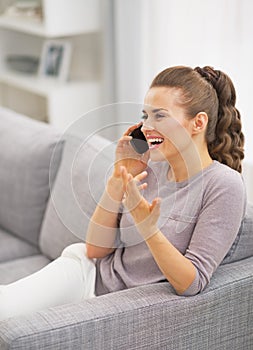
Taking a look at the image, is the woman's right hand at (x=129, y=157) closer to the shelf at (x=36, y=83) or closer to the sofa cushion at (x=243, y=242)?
the sofa cushion at (x=243, y=242)

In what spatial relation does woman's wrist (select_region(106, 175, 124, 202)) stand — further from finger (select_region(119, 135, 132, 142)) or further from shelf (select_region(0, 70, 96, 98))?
shelf (select_region(0, 70, 96, 98))

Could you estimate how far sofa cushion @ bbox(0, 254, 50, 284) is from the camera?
7.59ft

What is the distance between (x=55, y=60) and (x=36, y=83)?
0.16m

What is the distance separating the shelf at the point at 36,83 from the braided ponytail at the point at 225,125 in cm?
193

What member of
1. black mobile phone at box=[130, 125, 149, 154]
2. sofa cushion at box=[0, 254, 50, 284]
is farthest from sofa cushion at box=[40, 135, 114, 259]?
sofa cushion at box=[0, 254, 50, 284]

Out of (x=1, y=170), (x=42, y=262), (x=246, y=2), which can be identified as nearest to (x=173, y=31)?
(x=246, y=2)

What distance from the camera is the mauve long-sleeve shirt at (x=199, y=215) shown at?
1664 mm

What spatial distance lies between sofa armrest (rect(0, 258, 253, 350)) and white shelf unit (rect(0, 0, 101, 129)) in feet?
6.54

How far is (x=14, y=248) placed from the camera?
2566 millimetres

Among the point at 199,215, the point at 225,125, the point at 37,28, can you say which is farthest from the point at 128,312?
the point at 37,28

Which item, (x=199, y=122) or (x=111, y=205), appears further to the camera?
(x=111, y=205)

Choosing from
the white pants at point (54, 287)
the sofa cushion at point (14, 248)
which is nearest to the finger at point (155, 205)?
the white pants at point (54, 287)

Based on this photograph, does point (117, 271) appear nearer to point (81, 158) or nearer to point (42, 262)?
point (81, 158)

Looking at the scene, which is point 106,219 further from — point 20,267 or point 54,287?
point 20,267
